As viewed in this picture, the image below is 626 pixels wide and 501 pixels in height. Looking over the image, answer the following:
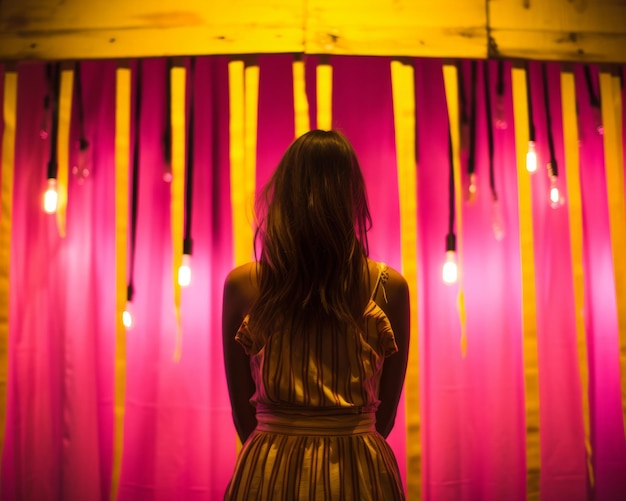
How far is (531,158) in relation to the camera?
2.51 m

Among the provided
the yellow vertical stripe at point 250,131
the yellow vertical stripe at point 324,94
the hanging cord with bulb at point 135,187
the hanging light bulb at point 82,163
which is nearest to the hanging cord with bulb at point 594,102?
the yellow vertical stripe at point 324,94

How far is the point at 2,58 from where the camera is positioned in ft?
8.22

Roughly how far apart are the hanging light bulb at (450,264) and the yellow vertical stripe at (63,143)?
1.49 meters

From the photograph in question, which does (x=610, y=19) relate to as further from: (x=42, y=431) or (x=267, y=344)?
(x=42, y=431)

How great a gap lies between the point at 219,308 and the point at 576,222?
4.69 ft

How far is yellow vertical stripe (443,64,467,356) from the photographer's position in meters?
2.45

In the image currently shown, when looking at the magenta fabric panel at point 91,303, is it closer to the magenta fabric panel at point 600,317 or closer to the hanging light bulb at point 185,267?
the hanging light bulb at point 185,267

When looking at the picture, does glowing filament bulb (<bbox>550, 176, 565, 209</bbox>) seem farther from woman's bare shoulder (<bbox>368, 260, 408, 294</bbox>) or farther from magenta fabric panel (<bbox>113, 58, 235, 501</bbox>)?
woman's bare shoulder (<bbox>368, 260, 408, 294</bbox>)

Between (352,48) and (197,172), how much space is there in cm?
77

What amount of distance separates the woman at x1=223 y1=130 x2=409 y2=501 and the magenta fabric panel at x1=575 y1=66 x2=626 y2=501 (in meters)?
1.47

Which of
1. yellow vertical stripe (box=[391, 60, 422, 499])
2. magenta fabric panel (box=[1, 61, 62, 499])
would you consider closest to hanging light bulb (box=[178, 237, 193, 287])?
magenta fabric panel (box=[1, 61, 62, 499])

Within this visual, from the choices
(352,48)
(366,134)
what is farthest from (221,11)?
(366,134)

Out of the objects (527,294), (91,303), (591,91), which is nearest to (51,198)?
(91,303)

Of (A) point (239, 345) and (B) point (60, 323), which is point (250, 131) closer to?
(B) point (60, 323)
